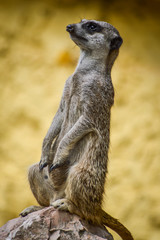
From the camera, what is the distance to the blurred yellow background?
565cm

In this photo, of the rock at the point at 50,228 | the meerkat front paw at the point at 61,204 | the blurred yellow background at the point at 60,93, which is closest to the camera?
the rock at the point at 50,228

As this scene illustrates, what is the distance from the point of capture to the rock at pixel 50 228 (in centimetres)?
271

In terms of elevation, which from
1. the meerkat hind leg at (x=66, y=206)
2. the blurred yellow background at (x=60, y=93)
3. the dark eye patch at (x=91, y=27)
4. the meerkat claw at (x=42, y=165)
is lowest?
the meerkat hind leg at (x=66, y=206)

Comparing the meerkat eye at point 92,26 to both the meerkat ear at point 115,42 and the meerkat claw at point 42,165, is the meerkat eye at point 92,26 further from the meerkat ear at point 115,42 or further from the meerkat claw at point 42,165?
the meerkat claw at point 42,165

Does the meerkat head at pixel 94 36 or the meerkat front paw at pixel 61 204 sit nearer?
the meerkat front paw at pixel 61 204

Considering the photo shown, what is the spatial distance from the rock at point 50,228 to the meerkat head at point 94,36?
131 cm

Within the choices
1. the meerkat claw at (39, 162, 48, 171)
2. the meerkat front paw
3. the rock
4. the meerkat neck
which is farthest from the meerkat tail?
the meerkat neck

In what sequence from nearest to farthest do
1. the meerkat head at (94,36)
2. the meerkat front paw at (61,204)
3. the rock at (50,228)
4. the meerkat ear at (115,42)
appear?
the rock at (50,228), the meerkat front paw at (61,204), the meerkat head at (94,36), the meerkat ear at (115,42)

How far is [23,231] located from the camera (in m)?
2.74

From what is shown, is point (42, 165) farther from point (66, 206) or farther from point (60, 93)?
point (60, 93)

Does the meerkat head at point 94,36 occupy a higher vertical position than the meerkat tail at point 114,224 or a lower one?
higher

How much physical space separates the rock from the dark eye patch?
1.43m

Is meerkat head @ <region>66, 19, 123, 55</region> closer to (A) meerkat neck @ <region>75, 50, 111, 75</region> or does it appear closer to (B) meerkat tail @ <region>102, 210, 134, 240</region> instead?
(A) meerkat neck @ <region>75, 50, 111, 75</region>

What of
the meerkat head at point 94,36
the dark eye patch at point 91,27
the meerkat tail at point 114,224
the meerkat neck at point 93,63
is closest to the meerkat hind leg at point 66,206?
the meerkat tail at point 114,224
